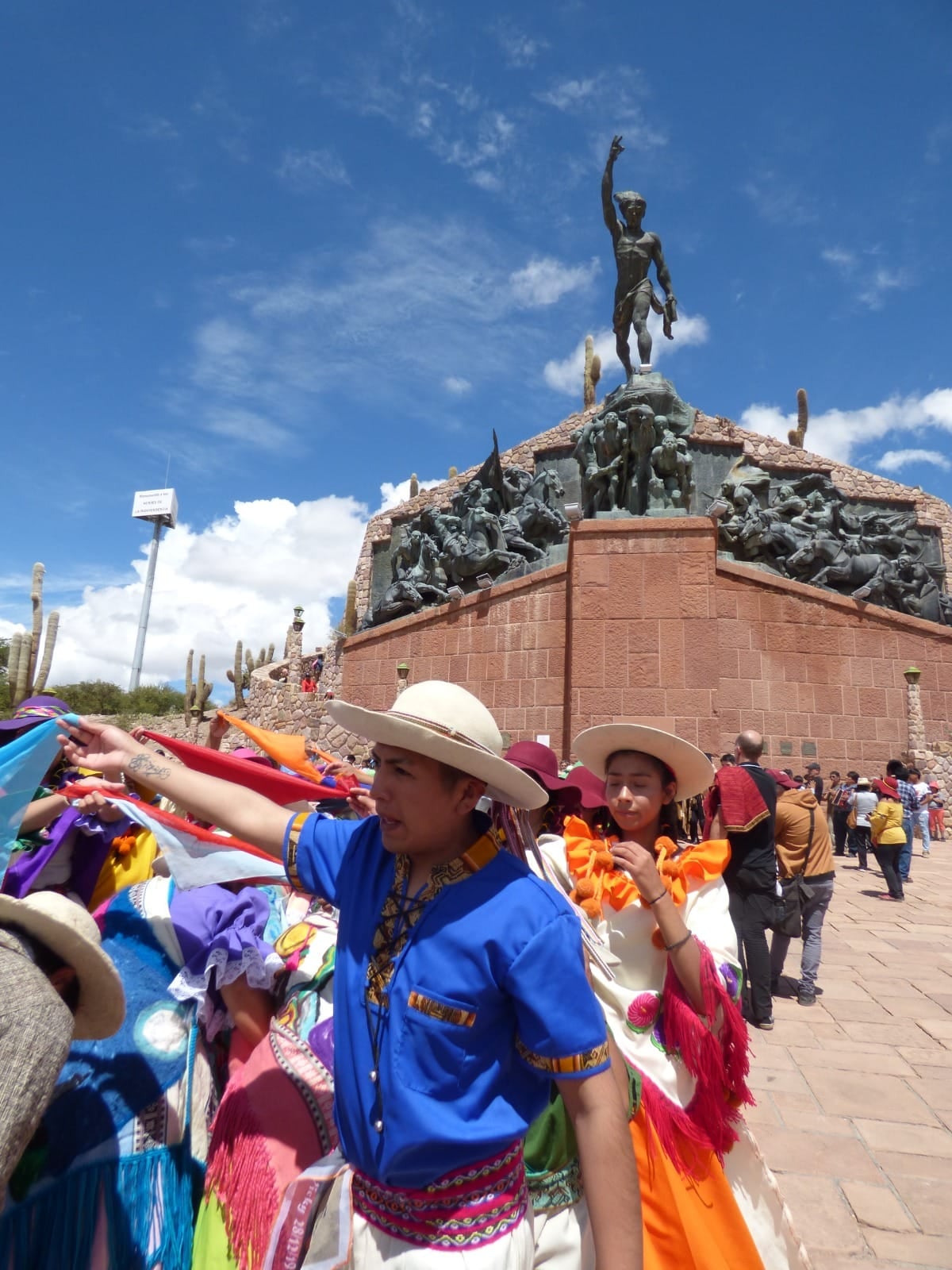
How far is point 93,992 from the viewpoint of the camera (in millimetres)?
1457

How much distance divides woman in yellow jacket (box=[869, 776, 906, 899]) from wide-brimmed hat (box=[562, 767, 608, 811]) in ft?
23.3

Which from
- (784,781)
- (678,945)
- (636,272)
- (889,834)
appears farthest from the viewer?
(636,272)

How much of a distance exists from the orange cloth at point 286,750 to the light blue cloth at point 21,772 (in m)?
1.07

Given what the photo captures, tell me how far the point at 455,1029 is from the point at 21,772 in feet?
4.10

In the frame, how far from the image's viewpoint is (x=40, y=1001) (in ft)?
3.66

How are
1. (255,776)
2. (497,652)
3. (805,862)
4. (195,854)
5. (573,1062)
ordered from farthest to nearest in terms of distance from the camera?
(497,652) < (805,862) < (255,776) < (195,854) < (573,1062)

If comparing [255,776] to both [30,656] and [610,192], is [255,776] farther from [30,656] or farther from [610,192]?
[610,192]

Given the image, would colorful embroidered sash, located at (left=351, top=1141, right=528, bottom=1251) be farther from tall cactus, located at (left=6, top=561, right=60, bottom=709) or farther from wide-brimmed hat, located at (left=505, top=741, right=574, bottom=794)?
tall cactus, located at (left=6, top=561, right=60, bottom=709)

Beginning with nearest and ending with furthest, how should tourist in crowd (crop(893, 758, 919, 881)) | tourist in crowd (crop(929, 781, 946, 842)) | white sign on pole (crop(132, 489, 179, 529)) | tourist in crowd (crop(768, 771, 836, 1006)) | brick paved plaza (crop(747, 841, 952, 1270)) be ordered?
brick paved plaza (crop(747, 841, 952, 1270)), tourist in crowd (crop(768, 771, 836, 1006)), tourist in crowd (crop(893, 758, 919, 881)), tourist in crowd (crop(929, 781, 946, 842)), white sign on pole (crop(132, 489, 179, 529))

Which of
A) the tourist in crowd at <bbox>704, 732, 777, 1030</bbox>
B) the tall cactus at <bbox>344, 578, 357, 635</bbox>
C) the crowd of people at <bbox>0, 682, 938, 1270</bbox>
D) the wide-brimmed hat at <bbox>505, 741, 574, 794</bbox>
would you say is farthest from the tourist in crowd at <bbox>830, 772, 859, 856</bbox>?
the tall cactus at <bbox>344, 578, 357, 635</bbox>

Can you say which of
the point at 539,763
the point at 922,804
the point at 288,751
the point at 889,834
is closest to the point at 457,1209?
the point at 539,763

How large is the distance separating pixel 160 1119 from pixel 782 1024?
4.49 metres

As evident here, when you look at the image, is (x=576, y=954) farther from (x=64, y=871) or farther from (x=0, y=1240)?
(x=64, y=871)

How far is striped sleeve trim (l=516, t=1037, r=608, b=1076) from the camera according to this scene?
53.3 inches
